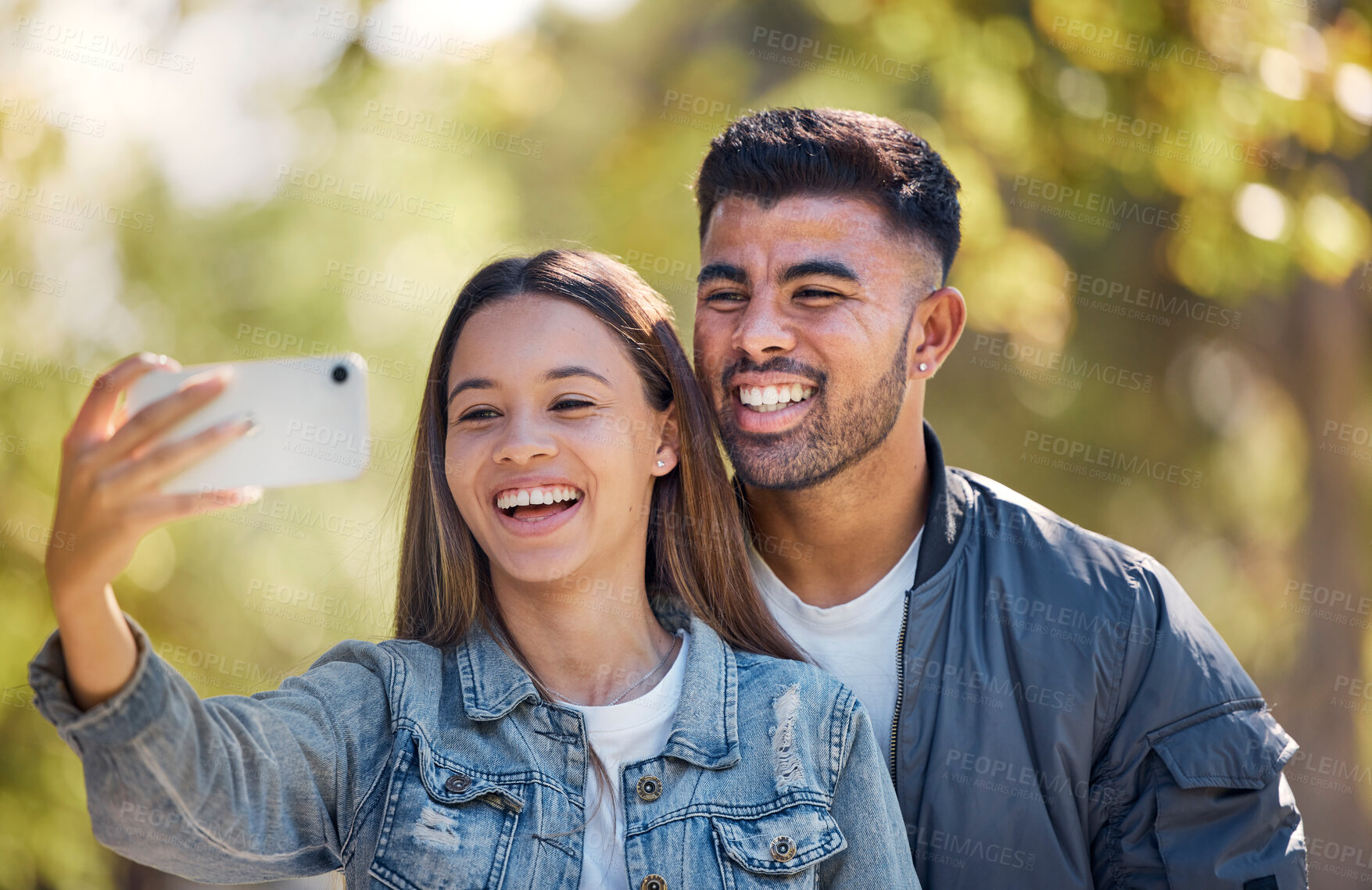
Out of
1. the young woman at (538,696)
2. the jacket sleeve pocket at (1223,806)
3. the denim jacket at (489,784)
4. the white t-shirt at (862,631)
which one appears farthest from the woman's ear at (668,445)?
the jacket sleeve pocket at (1223,806)

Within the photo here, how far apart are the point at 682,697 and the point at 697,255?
4.72 metres

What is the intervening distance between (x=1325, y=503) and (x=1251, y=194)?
5.51 feet

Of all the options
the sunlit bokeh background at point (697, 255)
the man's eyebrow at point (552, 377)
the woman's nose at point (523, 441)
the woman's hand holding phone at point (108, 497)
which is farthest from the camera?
the sunlit bokeh background at point (697, 255)

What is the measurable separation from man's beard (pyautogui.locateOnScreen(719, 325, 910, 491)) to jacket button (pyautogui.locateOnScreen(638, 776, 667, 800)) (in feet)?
3.63

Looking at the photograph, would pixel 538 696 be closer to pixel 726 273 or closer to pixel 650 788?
pixel 650 788

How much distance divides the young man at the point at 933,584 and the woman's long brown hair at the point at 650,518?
0.38 metres

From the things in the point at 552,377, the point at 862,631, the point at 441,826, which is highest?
the point at 552,377

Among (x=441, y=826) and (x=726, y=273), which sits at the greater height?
(x=726, y=273)

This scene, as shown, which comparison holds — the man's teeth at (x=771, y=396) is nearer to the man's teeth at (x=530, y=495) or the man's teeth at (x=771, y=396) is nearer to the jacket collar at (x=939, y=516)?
the jacket collar at (x=939, y=516)

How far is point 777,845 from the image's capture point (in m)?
2.28

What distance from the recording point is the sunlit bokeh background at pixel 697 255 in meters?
A: 5.50

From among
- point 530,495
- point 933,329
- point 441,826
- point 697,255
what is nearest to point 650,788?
point 441,826

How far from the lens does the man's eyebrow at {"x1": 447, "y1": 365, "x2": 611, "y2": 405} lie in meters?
2.46

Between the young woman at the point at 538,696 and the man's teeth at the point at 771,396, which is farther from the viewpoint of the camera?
the man's teeth at the point at 771,396
